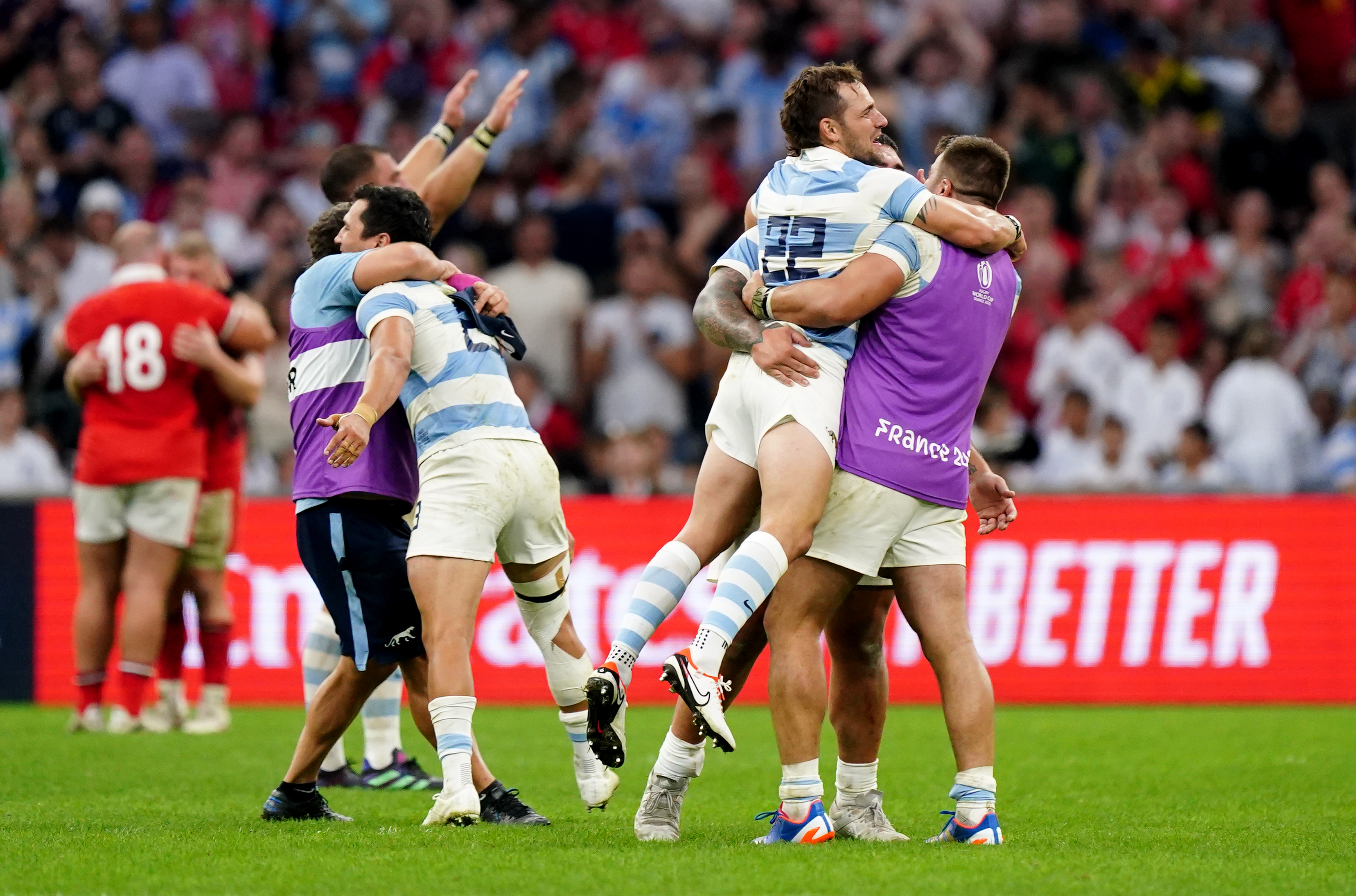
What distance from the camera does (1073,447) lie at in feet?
44.0

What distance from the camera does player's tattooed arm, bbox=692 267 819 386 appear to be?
580 centimetres

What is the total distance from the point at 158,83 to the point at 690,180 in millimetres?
5620

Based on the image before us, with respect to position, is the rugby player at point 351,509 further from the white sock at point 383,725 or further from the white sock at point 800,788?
the white sock at point 383,725

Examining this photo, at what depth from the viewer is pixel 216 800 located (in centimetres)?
709

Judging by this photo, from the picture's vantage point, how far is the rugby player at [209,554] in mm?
10180

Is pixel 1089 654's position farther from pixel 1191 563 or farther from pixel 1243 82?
pixel 1243 82

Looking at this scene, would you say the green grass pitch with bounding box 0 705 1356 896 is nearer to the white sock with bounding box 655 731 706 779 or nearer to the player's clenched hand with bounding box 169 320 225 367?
the white sock with bounding box 655 731 706 779

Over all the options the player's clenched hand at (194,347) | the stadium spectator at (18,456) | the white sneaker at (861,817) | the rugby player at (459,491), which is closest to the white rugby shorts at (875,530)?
the white sneaker at (861,817)

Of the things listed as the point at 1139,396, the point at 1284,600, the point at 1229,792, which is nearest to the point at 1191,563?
the point at 1284,600

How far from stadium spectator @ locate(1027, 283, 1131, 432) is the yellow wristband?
30.0ft

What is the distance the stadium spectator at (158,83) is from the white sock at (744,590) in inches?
500

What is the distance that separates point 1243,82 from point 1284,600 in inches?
279

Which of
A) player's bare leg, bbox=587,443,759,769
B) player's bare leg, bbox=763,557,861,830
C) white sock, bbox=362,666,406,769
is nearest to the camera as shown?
player's bare leg, bbox=587,443,759,769

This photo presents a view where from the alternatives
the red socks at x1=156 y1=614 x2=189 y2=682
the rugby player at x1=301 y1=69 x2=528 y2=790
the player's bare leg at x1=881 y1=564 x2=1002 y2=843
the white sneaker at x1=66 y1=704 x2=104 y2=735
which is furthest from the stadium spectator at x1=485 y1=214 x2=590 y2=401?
→ the player's bare leg at x1=881 y1=564 x2=1002 y2=843
